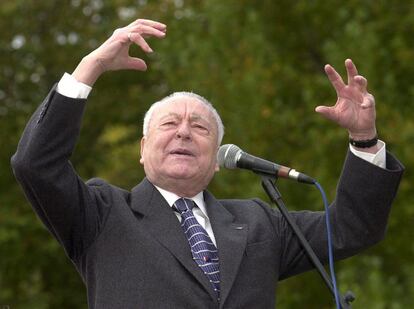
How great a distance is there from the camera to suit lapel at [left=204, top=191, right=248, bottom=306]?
384cm

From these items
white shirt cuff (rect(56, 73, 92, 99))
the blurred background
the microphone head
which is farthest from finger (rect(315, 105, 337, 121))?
the blurred background

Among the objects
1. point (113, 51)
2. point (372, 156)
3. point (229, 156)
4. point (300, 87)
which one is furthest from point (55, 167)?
point (300, 87)

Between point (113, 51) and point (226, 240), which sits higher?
point (113, 51)

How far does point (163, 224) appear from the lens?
3900mm

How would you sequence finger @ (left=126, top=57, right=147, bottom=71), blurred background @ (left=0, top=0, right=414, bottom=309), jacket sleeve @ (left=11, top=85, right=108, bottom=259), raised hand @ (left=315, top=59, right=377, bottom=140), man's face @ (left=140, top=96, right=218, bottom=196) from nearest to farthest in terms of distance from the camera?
jacket sleeve @ (left=11, top=85, right=108, bottom=259)
finger @ (left=126, top=57, right=147, bottom=71)
raised hand @ (left=315, top=59, right=377, bottom=140)
man's face @ (left=140, top=96, right=218, bottom=196)
blurred background @ (left=0, top=0, right=414, bottom=309)

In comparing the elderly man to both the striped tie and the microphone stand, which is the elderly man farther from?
the microphone stand

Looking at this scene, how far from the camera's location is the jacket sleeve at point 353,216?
13.4ft

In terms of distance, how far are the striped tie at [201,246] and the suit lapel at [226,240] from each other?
0.03 m

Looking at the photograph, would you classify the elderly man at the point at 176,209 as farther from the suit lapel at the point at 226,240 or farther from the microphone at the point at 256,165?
the microphone at the point at 256,165

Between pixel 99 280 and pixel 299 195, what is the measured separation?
20.6 ft

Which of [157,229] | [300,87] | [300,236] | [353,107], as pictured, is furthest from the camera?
[300,87]

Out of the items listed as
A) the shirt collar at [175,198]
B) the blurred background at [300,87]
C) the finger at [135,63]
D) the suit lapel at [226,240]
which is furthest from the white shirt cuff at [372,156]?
the blurred background at [300,87]

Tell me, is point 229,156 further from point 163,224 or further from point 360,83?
point 360,83

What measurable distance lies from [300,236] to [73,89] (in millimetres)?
1020
